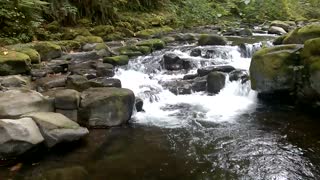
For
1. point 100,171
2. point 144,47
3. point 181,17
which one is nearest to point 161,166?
point 100,171

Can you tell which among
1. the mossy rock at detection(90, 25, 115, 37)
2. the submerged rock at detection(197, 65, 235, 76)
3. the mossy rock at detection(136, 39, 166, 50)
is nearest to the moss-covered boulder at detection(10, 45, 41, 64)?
the mossy rock at detection(136, 39, 166, 50)

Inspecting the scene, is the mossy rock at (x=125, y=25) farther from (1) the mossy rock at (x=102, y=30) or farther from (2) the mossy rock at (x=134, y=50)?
(2) the mossy rock at (x=134, y=50)

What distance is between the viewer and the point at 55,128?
20.3ft

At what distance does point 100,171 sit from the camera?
5.47m

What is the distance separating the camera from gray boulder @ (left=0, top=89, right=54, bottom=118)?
6387 millimetres

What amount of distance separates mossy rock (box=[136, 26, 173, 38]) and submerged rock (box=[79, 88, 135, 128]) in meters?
9.51

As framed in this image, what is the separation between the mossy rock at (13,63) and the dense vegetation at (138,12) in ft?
7.29

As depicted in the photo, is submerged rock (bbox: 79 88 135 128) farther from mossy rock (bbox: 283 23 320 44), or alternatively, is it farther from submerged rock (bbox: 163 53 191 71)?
mossy rock (bbox: 283 23 320 44)

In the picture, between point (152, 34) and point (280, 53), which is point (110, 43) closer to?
point (152, 34)

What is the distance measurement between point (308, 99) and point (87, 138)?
476cm

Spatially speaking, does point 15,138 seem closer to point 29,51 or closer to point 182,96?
point 182,96

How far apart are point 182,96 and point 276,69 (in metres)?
2.38

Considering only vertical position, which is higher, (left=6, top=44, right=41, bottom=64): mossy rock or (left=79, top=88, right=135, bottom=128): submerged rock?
(left=6, top=44, right=41, bottom=64): mossy rock

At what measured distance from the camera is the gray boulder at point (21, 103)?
251 inches
